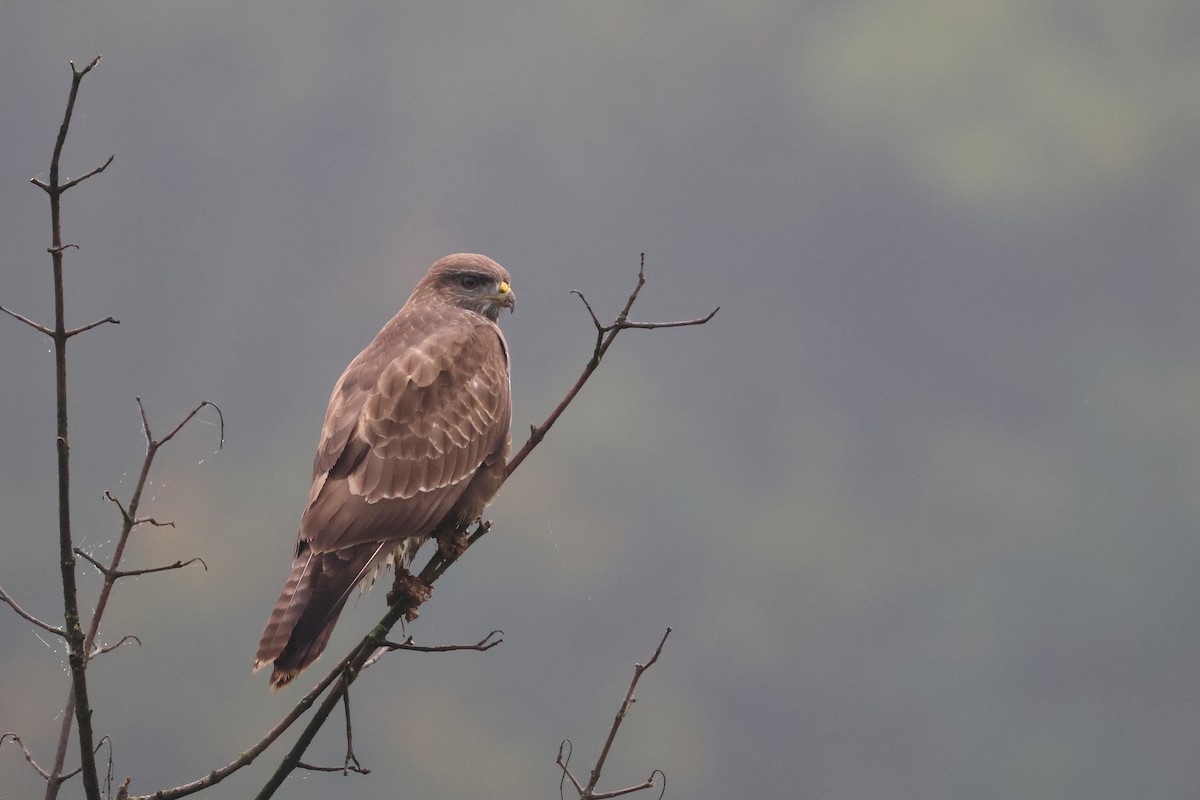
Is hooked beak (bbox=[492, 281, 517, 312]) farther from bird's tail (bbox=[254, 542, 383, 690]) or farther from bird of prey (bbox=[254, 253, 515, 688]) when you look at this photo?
bird's tail (bbox=[254, 542, 383, 690])

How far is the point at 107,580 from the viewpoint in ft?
8.55

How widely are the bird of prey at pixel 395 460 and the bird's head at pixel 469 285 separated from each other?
15 centimetres

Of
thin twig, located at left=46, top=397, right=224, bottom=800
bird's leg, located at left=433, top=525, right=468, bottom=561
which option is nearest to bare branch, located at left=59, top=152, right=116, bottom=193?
thin twig, located at left=46, top=397, right=224, bottom=800

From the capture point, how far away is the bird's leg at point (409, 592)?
337 centimetres

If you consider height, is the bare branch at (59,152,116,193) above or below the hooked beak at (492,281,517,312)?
below

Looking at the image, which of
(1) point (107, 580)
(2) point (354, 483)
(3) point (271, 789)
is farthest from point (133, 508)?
(2) point (354, 483)

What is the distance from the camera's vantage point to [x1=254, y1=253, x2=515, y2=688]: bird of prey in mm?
3172

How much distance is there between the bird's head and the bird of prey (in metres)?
0.15

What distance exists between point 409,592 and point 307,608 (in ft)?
1.21

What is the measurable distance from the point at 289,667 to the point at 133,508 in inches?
24.8

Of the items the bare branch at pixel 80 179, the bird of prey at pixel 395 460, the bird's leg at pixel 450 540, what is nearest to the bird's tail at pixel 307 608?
the bird of prey at pixel 395 460

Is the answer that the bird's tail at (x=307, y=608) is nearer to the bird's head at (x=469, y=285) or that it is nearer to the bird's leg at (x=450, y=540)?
the bird's leg at (x=450, y=540)

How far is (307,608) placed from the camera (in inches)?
123

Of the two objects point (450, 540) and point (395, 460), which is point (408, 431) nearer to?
point (395, 460)
